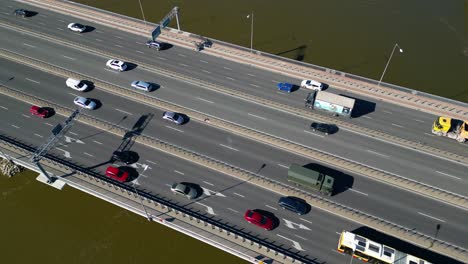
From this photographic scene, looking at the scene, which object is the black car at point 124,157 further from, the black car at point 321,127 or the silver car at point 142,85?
the black car at point 321,127

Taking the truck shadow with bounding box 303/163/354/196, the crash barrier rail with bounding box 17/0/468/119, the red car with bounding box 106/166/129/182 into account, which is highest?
the crash barrier rail with bounding box 17/0/468/119

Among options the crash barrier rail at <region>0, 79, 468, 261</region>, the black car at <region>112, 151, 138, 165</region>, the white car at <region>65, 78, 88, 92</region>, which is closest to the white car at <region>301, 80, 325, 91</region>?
the crash barrier rail at <region>0, 79, 468, 261</region>

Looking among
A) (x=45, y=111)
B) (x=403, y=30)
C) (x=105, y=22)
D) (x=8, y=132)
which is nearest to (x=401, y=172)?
(x=403, y=30)

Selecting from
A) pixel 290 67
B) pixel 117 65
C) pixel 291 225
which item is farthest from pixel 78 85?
pixel 291 225

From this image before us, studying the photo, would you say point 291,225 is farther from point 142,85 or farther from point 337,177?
point 142,85

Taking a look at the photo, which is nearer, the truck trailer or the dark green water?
the truck trailer

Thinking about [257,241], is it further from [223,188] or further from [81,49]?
[81,49]

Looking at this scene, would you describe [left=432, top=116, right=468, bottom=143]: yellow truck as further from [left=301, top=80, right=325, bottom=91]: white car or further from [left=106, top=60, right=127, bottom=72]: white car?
[left=106, top=60, right=127, bottom=72]: white car
